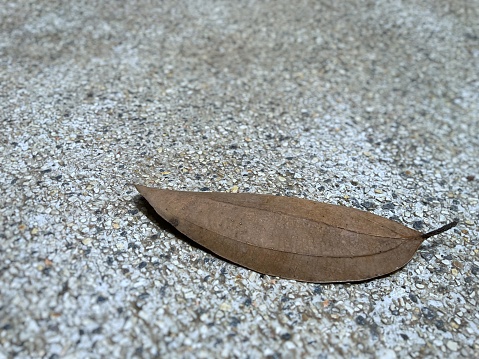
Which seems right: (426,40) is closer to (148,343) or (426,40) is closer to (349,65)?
(349,65)

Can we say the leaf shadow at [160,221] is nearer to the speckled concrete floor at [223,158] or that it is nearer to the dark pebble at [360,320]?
the speckled concrete floor at [223,158]

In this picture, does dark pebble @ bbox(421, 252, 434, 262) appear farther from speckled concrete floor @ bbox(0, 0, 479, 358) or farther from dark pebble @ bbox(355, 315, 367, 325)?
dark pebble @ bbox(355, 315, 367, 325)

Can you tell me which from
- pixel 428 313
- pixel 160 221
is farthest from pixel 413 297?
pixel 160 221

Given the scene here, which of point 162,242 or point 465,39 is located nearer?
point 162,242

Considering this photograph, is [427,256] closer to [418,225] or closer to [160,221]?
[418,225]

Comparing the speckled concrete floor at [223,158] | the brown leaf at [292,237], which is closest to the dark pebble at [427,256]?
the speckled concrete floor at [223,158]

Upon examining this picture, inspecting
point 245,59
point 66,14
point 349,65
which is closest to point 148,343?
point 245,59

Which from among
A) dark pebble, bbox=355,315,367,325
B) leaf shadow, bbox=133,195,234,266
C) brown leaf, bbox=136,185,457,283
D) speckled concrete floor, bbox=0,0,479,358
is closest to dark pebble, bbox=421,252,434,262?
speckled concrete floor, bbox=0,0,479,358
